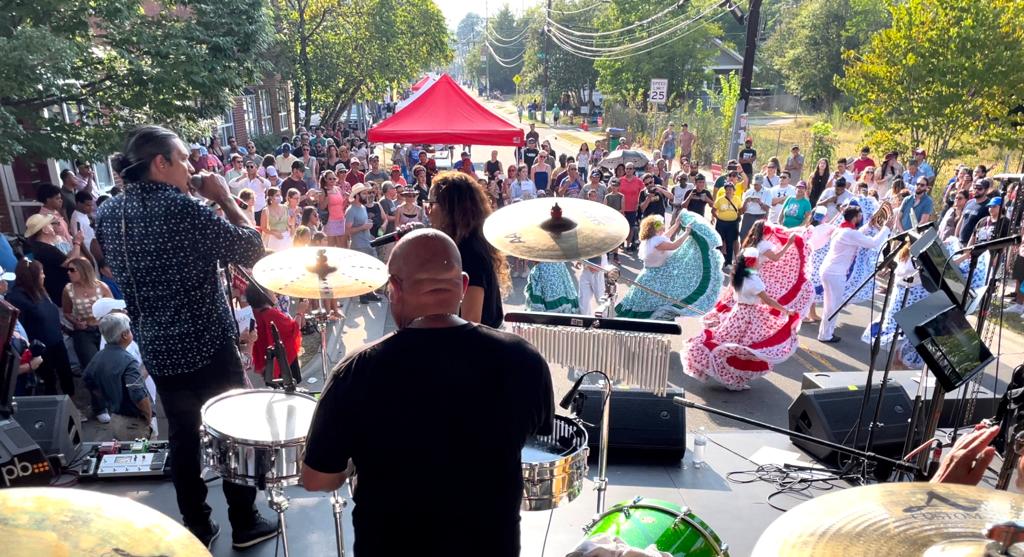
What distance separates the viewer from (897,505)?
174cm

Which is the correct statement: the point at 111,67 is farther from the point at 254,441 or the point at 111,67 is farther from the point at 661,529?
the point at 661,529

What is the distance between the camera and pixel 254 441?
9.36 ft

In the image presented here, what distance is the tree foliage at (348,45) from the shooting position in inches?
888

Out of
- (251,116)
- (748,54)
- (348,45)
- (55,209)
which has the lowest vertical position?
(55,209)

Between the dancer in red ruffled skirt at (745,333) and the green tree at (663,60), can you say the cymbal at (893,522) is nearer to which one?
the dancer in red ruffled skirt at (745,333)

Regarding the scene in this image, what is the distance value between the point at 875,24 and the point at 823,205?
126 ft

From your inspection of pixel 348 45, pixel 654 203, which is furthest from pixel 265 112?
pixel 654 203

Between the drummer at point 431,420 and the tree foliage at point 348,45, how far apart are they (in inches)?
846

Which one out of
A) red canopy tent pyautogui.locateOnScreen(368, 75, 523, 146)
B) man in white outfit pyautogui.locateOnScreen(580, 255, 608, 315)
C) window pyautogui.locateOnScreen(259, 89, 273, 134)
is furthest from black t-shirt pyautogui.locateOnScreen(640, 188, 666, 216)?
window pyautogui.locateOnScreen(259, 89, 273, 134)

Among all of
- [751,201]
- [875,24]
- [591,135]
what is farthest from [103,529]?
[875,24]

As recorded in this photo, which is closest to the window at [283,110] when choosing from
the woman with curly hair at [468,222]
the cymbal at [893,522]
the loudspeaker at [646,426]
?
the loudspeaker at [646,426]

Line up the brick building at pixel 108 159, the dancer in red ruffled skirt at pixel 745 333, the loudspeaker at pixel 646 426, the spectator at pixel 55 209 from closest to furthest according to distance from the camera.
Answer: the loudspeaker at pixel 646 426
the dancer in red ruffled skirt at pixel 745 333
the spectator at pixel 55 209
the brick building at pixel 108 159

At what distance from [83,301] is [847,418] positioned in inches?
257

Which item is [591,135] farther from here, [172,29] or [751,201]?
[172,29]
